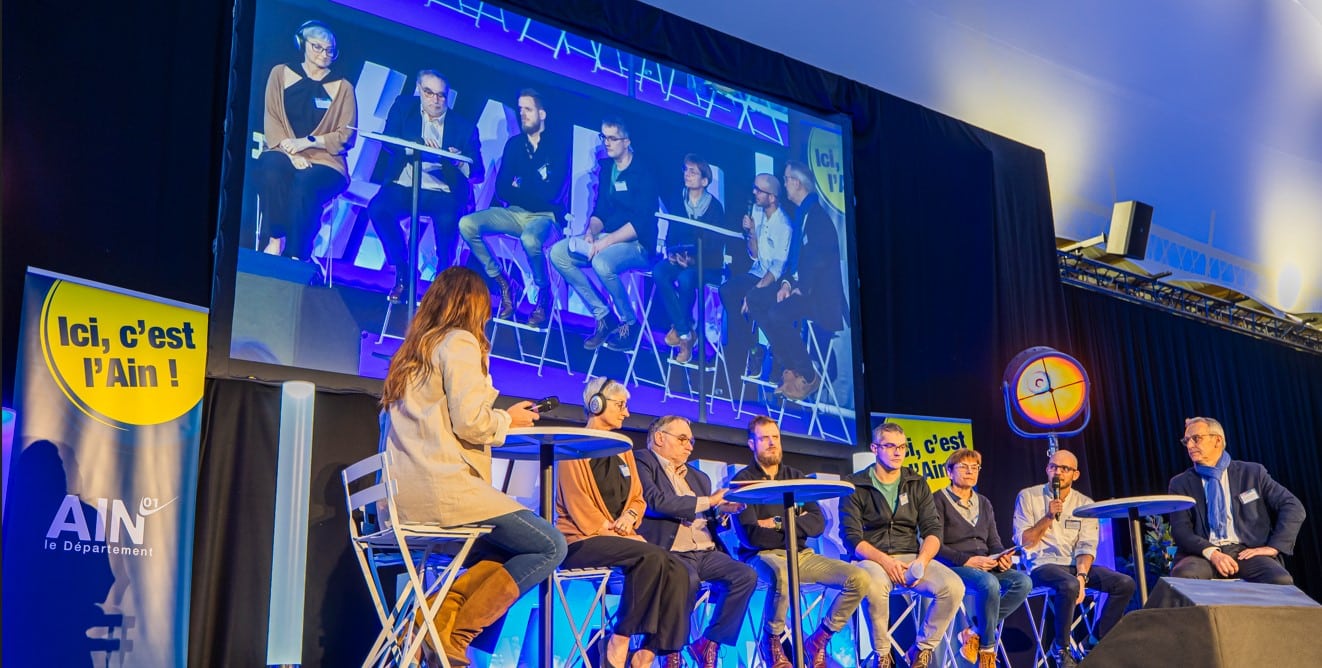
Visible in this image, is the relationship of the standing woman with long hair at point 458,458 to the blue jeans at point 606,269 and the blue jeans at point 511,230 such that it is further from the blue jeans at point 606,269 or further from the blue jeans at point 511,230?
the blue jeans at point 606,269

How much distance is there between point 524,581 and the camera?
3.08m

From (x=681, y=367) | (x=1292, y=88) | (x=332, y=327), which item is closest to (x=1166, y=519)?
(x=681, y=367)

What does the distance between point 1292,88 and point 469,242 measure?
8274 mm

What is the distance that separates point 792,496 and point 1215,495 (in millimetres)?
2439

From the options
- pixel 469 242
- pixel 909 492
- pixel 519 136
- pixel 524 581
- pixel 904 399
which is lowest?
pixel 524 581

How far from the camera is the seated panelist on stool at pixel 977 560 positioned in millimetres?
4727

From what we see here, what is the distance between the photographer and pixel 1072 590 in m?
5.19

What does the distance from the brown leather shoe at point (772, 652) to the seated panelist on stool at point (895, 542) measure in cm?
39

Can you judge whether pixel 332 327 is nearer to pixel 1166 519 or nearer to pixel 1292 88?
pixel 1166 519

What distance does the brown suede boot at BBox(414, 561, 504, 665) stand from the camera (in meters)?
2.97

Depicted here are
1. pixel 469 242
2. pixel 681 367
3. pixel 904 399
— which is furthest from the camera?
pixel 904 399

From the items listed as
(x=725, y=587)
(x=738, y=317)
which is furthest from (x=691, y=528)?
(x=738, y=317)

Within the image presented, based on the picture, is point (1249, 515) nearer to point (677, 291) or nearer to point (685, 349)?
point (685, 349)

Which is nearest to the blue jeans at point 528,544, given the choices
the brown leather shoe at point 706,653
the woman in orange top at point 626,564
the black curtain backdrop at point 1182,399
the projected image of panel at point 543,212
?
the woman in orange top at point 626,564
